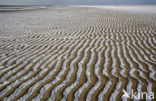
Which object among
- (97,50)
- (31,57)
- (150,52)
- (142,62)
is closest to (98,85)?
(142,62)

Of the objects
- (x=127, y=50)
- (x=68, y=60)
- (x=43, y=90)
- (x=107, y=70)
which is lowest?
(x=43, y=90)

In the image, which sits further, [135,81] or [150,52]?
[150,52]

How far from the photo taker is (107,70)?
368 cm

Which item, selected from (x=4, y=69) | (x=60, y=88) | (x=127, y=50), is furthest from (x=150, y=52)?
(x=4, y=69)

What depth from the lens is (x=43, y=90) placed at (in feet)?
9.59

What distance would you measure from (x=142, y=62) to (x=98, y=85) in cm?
188

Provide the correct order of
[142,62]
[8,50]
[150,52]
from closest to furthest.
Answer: [142,62] → [150,52] → [8,50]

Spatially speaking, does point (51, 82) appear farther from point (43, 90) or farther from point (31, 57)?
point (31, 57)

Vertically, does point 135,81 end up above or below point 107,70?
below

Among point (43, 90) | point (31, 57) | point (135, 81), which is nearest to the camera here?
point (43, 90)

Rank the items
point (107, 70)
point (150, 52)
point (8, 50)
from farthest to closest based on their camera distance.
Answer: point (8, 50) < point (150, 52) < point (107, 70)

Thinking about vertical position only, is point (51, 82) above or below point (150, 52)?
below

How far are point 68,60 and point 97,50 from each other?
1.38 metres

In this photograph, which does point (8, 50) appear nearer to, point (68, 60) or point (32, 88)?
point (68, 60)
